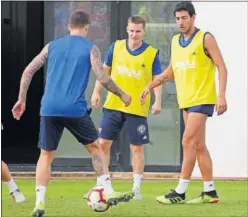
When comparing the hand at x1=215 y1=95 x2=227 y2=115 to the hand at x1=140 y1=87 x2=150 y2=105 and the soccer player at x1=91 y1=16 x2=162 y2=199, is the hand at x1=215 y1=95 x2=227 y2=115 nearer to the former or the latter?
the hand at x1=140 y1=87 x2=150 y2=105

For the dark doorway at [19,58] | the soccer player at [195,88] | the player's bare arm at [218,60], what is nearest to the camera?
the player's bare arm at [218,60]

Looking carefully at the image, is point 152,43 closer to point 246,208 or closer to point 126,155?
point 126,155

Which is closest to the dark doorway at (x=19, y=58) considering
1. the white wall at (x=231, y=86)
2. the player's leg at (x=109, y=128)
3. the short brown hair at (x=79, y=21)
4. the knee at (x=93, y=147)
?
the white wall at (x=231, y=86)

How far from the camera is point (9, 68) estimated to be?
1490cm

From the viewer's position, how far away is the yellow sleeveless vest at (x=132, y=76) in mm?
9281

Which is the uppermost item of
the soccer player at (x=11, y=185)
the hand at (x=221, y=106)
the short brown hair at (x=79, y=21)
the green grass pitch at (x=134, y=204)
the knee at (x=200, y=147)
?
the short brown hair at (x=79, y=21)

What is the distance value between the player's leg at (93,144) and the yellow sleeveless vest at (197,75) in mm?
1209

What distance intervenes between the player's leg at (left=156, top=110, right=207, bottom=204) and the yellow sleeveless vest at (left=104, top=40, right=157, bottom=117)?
807 millimetres

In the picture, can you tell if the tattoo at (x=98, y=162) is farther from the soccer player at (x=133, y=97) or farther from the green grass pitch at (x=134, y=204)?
the soccer player at (x=133, y=97)

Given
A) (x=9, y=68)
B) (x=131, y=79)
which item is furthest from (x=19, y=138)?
(x=131, y=79)

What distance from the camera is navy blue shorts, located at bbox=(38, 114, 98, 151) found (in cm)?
773

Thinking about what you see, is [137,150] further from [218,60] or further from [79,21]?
[79,21]

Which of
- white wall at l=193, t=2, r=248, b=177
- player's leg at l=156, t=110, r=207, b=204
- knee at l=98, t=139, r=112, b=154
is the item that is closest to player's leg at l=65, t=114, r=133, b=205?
player's leg at l=156, t=110, r=207, b=204

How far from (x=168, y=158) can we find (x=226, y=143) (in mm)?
899
